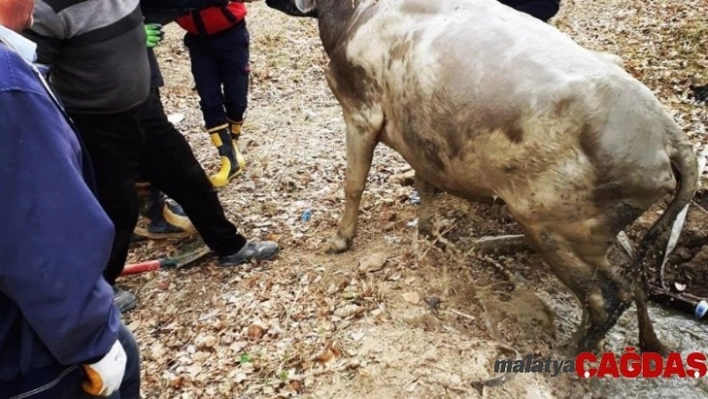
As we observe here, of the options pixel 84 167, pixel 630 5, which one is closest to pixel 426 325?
pixel 84 167

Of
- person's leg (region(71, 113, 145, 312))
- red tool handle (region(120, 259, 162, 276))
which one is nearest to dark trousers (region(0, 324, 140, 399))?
person's leg (region(71, 113, 145, 312))

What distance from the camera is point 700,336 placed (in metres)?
4.37

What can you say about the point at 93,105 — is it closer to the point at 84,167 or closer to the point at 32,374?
Answer: the point at 84,167

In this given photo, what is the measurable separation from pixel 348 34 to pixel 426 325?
209 centimetres

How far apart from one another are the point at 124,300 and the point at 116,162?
4.06ft

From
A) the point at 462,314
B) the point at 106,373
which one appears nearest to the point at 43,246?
the point at 106,373

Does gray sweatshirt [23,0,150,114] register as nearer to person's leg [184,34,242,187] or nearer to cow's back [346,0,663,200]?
cow's back [346,0,663,200]

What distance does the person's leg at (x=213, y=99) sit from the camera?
5.92 m

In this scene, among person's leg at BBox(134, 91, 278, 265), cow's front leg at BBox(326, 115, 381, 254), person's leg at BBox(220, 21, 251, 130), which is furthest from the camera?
person's leg at BBox(220, 21, 251, 130)

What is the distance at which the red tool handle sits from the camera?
→ 16.3 ft

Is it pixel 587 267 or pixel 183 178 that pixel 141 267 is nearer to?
pixel 183 178

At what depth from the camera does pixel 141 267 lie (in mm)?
5000

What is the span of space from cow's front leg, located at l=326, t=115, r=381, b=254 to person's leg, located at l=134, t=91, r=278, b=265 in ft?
2.72

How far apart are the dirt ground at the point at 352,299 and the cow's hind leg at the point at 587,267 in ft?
1.82
